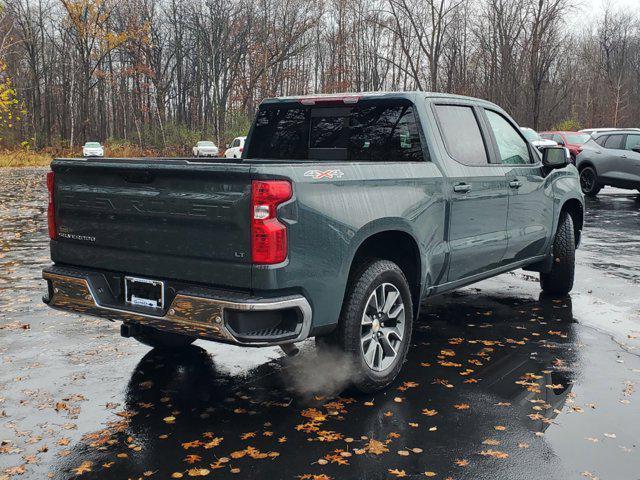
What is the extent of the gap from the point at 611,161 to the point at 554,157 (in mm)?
13612

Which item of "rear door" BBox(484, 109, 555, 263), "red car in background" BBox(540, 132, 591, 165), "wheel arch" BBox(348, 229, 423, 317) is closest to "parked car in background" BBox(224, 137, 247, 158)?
"red car in background" BBox(540, 132, 591, 165)

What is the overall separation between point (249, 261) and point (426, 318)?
342 centimetres

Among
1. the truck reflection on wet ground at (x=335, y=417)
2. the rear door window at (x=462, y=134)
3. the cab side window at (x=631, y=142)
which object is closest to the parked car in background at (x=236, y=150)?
the cab side window at (x=631, y=142)

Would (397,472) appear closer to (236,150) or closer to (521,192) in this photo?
(521,192)

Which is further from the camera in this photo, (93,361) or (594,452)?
(93,361)

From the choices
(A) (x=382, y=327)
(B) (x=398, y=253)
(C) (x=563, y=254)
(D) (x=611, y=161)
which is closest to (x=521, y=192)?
(C) (x=563, y=254)

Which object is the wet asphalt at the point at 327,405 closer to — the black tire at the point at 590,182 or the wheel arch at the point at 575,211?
the wheel arch at the point at 575,211

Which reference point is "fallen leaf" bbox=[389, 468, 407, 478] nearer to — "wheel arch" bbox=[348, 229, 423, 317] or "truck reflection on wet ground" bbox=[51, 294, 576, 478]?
"truck reflection on wet ground" bbox=[51, 294, 576, 478]

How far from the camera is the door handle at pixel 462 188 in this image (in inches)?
212

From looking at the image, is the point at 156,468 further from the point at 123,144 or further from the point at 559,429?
the point at 123,144

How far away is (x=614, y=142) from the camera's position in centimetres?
1928

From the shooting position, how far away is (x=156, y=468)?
142 inches

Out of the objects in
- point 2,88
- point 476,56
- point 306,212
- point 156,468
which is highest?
point 476,56

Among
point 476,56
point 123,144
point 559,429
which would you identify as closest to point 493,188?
point 559,429
